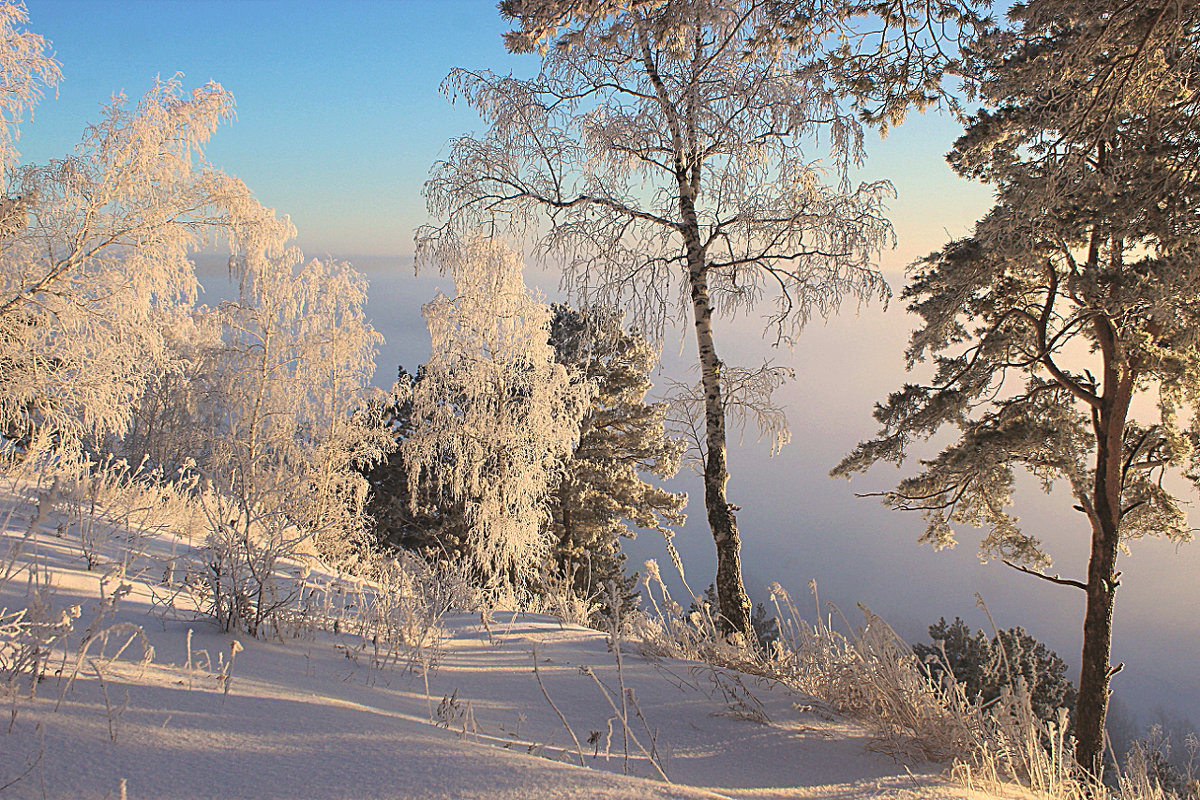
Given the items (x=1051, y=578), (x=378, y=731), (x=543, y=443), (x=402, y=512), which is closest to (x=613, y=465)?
(x=402, y=512)

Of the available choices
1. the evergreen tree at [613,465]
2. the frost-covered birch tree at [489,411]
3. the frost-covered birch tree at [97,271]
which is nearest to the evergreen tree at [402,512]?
the evergreen tree at [613,465]

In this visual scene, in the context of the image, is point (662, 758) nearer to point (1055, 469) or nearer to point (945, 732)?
point (945, 732)

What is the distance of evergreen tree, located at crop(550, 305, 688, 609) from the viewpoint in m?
22.8

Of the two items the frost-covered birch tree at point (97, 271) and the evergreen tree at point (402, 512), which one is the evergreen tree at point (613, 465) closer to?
the evergreen tree at point (402, 512)

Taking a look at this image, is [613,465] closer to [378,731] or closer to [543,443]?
[543,443]

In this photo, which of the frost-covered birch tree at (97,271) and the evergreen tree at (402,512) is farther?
the evergreen tree at (402,512)

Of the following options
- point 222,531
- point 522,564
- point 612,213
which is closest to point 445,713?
point 222,531

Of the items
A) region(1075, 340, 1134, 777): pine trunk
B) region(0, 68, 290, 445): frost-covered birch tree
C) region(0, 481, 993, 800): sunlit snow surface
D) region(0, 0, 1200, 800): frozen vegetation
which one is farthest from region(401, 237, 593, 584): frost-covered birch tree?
region(0, 481, 993, 800): sunlit snow surface

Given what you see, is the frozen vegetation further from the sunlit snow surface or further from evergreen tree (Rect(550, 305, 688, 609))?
evergreen tree (Rect(550, 305, 688, 609))

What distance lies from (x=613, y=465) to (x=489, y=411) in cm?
963

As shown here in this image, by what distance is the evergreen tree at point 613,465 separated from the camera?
74.6ft

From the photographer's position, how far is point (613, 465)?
926 inches

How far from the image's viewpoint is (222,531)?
362cm

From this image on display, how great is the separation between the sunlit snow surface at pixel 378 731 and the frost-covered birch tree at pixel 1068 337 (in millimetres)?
4035
